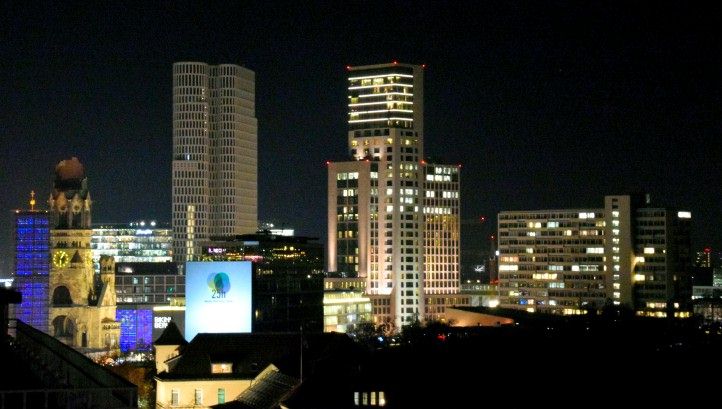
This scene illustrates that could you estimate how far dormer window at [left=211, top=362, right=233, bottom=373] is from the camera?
9394 cm

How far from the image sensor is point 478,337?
454ft

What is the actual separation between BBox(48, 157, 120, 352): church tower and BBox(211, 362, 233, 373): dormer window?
281ft

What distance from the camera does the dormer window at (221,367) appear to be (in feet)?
308

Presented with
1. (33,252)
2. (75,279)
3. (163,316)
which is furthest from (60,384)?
(163,316)

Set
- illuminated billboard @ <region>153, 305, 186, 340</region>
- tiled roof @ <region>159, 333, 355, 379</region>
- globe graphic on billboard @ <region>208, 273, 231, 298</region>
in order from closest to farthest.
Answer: tiled roof @ <region>159, 333, 355, 379</region>
globe graphic on billboard @ <region>208, 273, 231, 298</region>
illuminated billboard @ <region>153, 305, 186, 340</region>

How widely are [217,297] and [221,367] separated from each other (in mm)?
59754

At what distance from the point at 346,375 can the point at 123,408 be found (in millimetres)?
52173

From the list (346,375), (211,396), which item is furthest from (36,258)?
(346,375)

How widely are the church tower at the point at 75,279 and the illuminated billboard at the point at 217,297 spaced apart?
1121 inches

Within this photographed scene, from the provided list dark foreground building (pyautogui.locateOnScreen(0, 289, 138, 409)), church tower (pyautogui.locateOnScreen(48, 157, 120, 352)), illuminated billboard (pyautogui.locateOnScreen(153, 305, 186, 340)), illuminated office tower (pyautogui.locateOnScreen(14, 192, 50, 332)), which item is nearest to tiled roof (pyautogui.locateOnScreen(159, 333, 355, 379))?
dark foreground building (pyautogui.locateOnScreen(0, 289, 138, 409))

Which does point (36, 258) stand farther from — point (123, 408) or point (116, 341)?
point (123, 408)

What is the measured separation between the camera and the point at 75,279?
615 feet

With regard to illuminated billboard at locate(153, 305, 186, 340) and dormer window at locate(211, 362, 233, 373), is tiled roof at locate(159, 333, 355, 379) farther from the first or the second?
illuminated billboard at locate(153, 305, 186, 340)

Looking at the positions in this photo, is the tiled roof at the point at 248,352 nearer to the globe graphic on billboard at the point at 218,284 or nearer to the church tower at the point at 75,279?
the globe graphic on billboard at the point at 218,284
